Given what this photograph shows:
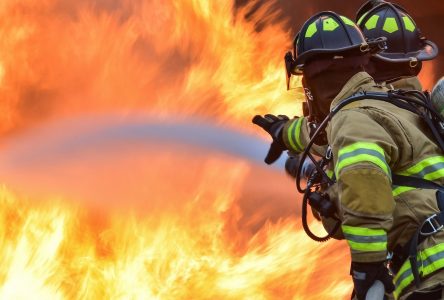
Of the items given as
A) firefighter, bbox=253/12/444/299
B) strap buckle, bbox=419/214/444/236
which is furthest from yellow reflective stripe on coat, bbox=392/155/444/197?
strap buckle, bbox=419/214/444/236

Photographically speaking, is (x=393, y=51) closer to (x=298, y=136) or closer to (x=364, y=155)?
(x=298, y=136)

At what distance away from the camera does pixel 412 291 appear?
2.74m

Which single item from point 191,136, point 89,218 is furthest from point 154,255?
point 191,136

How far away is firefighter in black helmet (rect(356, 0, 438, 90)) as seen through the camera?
4012 millimetres

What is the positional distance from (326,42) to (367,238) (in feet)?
3.38

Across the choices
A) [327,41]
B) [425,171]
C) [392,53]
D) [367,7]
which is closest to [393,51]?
[392,53]

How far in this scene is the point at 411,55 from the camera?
4.22 m

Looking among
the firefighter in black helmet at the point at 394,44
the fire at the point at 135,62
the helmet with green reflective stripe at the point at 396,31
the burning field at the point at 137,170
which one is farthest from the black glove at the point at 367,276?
the fire at the point at 135,62

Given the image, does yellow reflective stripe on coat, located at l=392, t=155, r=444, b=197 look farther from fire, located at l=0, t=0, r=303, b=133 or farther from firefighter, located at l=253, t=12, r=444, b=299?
fire, located at l=0, t=0, r=303, b=133

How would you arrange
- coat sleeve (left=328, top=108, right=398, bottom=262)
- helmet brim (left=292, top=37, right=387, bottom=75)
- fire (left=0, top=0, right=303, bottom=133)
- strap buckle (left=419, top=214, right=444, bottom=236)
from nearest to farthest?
1. coat sleeve (left=328, top=108, right=398, bottom=262)
2. strap buckle (left=419, top=214, right=444, bottom=236)
3. helmet brim (left=292, top=37, right=387, bottom=75)
4. fire (left=0, top=0, right=303, bottom=133)

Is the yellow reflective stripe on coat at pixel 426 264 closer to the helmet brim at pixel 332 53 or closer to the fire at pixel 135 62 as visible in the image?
the helmet brim at pixel 332 53

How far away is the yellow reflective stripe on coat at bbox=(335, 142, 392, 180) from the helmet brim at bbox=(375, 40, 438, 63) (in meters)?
1.49

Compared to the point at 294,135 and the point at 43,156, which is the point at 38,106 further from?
the point at 294,135

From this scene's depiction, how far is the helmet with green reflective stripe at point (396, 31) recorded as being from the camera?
14.1 feet
